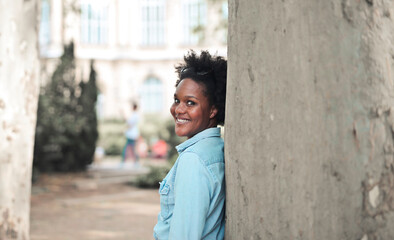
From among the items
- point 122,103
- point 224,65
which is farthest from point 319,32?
point 122,103

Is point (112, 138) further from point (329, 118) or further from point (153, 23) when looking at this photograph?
point (329, 118)

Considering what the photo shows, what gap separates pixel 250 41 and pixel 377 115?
0.47 meters

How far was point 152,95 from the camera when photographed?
31.9m

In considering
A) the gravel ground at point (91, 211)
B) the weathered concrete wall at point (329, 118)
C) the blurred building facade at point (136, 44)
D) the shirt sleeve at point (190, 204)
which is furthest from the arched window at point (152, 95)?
the weathered concrete wall at point (329, 118)

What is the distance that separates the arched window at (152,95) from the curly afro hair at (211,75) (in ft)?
96.8

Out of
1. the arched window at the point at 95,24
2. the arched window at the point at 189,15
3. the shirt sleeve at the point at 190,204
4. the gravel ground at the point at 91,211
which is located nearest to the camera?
the shirt sleeve at the point at 190,204

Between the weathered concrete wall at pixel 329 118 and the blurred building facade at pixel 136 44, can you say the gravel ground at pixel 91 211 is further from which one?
the blurred building facade at pixel 136 44

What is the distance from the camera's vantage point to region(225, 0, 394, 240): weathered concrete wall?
4.71ft

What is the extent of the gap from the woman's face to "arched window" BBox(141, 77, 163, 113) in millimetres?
29569

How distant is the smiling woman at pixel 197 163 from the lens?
1.79 meters

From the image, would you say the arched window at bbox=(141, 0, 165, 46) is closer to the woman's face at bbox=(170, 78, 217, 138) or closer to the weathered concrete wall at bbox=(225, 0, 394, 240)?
the woman's face at bbox=(170, 78, 217, 138)

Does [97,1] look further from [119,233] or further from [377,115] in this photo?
[377,115]

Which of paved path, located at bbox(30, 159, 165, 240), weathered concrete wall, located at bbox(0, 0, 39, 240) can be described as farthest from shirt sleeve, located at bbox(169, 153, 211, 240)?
paved path, located at bbox(30, 159, 165, 240)

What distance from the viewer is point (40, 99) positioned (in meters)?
11.8
